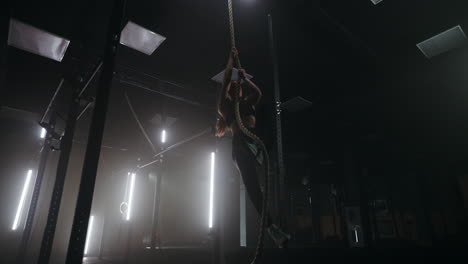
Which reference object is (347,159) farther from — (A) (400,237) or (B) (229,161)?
(B) (229,161)

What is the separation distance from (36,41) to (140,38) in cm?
157

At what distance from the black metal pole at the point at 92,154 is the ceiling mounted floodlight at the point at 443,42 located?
14.9 ft

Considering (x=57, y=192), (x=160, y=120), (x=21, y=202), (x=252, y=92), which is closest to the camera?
(x=252, y=92)

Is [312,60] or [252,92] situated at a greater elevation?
[312,60]

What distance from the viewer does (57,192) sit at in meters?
3.20

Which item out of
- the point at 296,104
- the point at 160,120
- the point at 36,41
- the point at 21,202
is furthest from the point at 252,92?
the point at 21,202

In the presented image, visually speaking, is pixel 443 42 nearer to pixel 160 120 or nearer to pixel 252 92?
pixel 252 92

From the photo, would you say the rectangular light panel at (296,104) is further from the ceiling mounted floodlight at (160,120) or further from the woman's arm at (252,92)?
the woman's arm at (252,92)

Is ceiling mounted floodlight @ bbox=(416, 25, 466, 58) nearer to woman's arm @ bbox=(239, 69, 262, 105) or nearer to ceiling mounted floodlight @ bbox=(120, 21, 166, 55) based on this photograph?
woman's arm @ bbox=(239, 69, 262, 105)

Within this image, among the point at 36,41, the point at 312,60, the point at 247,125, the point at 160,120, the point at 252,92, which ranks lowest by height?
the point at 247,125

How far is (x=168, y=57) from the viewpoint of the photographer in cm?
443

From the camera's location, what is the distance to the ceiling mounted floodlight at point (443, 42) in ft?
13.3

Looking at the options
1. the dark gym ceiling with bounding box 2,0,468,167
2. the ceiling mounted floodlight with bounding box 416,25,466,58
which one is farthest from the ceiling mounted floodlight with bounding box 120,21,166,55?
the ceiling mounted floodlight with bounding box 416,25,466,58

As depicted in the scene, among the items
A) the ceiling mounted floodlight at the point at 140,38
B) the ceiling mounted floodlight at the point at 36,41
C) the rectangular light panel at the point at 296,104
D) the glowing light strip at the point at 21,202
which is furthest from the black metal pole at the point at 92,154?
the glowing light strip at the point at 21,202
